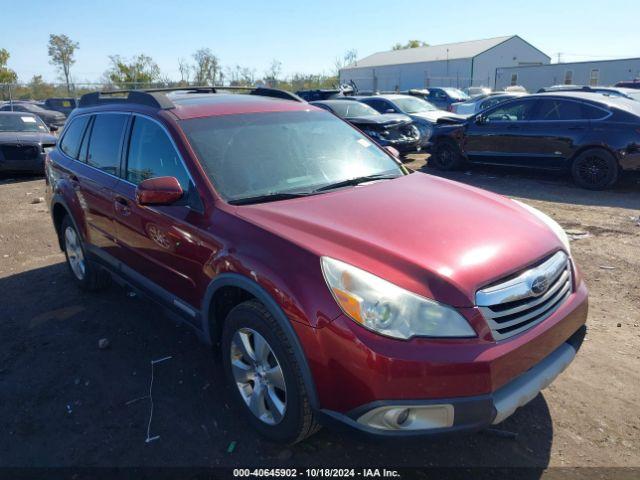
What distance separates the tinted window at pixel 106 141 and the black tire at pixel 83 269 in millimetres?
887

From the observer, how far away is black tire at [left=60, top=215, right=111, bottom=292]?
4684 millimetres

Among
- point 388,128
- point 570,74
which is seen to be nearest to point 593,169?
point 388,128

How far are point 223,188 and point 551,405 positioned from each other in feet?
7.97

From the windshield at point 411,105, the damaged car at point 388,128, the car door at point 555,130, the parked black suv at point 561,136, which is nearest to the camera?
the parked black suv at point 561,136

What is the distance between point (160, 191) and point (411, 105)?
13058 mm

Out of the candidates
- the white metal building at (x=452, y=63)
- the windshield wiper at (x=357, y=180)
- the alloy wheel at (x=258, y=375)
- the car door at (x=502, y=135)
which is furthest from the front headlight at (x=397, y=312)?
the white metal building at (x=452, y=63)

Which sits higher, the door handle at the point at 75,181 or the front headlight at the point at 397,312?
the door handle at the point at 75,181

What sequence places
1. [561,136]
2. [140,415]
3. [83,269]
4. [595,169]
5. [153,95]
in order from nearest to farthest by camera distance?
[140,415]
[153,95]
[83,269]
[595,169]
[561,136]

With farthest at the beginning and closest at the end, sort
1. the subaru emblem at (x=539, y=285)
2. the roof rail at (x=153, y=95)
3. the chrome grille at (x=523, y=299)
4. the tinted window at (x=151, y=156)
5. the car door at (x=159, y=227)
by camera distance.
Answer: the roof rail at (x=153, y=95)
the tinted window at (x=151, y=156)
the car door at (x=159, y=227)
the subaru emblem at (x=539, y=285)
the chrome grille at (x=523, y=299)

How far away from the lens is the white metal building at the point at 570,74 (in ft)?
136

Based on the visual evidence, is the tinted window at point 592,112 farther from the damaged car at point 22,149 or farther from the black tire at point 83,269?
the damaged car at point 22,149

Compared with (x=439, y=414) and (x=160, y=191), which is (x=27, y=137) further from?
(x=439, y=414)

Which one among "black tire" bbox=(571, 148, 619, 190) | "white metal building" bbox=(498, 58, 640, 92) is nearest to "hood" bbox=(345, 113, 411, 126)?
"black tire" bbox=(571, 148, 619, 190)

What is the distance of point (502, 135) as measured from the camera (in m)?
9.91
